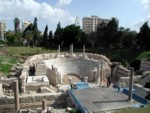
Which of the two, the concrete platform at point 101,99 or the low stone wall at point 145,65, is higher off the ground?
the low stone wall at point 145,65

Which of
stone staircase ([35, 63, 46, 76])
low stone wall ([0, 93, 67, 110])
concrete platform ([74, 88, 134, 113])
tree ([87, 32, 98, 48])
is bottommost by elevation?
low stone wall ([0, 93, 67, 110])

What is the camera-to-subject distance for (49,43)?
2367 inches

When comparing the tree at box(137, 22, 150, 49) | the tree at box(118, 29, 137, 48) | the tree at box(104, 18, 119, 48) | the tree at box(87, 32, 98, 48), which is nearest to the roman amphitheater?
the tree at box(137, 22, 150, 49)

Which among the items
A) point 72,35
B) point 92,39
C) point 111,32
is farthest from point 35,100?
point 92,39

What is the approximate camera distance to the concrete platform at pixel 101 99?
12273 millimetres

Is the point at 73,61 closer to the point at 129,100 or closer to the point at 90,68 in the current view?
the point at 90,68

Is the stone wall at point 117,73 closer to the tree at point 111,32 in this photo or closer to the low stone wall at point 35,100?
the low stone wall at point 35,100

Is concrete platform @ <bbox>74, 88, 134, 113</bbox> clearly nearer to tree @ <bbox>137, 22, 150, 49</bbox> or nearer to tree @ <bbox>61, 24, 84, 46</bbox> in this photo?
tree @ <bbox>137, 22, 150, 49</bbox>

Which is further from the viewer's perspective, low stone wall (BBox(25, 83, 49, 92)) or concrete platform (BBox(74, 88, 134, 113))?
low stone wall (BBox(25, 83, 49, 92))

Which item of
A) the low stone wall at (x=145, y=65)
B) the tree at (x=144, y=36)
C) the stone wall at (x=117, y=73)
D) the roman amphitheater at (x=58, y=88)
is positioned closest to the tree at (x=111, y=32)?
the tree at (x=144, y=36)

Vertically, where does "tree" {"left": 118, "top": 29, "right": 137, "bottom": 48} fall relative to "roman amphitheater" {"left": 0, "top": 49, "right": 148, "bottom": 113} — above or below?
above

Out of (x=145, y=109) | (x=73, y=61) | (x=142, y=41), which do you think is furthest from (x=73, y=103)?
(x=142, y=41)

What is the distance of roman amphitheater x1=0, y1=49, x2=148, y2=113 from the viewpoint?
509 inches

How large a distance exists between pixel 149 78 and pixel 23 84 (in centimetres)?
→ 1248
